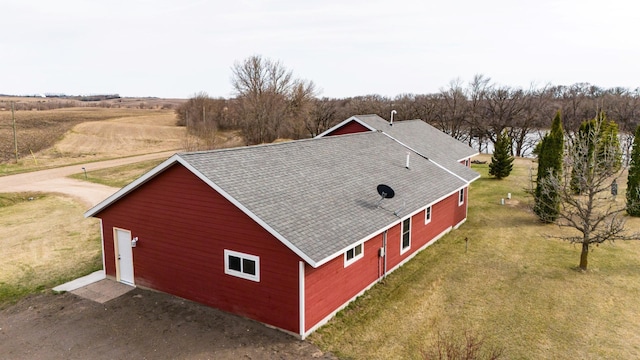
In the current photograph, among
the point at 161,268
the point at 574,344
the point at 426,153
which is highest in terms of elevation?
the point at 426,153

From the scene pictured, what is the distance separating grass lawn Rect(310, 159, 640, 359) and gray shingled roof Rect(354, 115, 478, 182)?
526 centimetres

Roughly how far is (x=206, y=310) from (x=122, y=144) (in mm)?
50661

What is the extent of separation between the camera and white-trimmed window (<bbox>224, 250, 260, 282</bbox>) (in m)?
11.2

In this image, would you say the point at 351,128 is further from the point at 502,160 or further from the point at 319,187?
the point at 502,160

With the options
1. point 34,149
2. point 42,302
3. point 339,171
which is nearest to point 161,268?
point 42,302

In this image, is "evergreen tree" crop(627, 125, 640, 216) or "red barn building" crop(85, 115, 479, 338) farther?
"evergreen tree" crop(627, 125, 640, 216)

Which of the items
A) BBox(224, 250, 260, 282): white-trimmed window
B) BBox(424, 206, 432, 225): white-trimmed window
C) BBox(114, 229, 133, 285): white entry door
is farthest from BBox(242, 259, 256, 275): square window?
BBox(424, 206, 432, 225): white-trimmed window

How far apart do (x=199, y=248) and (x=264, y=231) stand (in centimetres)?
266

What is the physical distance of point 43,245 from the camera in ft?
59.9

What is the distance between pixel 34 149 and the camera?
48.1 metres

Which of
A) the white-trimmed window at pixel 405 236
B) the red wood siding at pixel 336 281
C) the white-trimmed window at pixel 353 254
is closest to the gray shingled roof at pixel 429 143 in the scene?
the white-trimmed window at pixel 405 236

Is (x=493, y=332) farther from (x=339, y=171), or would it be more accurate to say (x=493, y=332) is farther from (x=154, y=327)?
(x=154, y=327)

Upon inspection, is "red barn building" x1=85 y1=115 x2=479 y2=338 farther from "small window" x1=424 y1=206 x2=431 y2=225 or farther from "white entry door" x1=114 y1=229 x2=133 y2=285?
"small window" x1=424 y1=206 x2=431 y2=225

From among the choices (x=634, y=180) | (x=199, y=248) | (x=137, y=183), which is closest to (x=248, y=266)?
(x=199, y=248)
